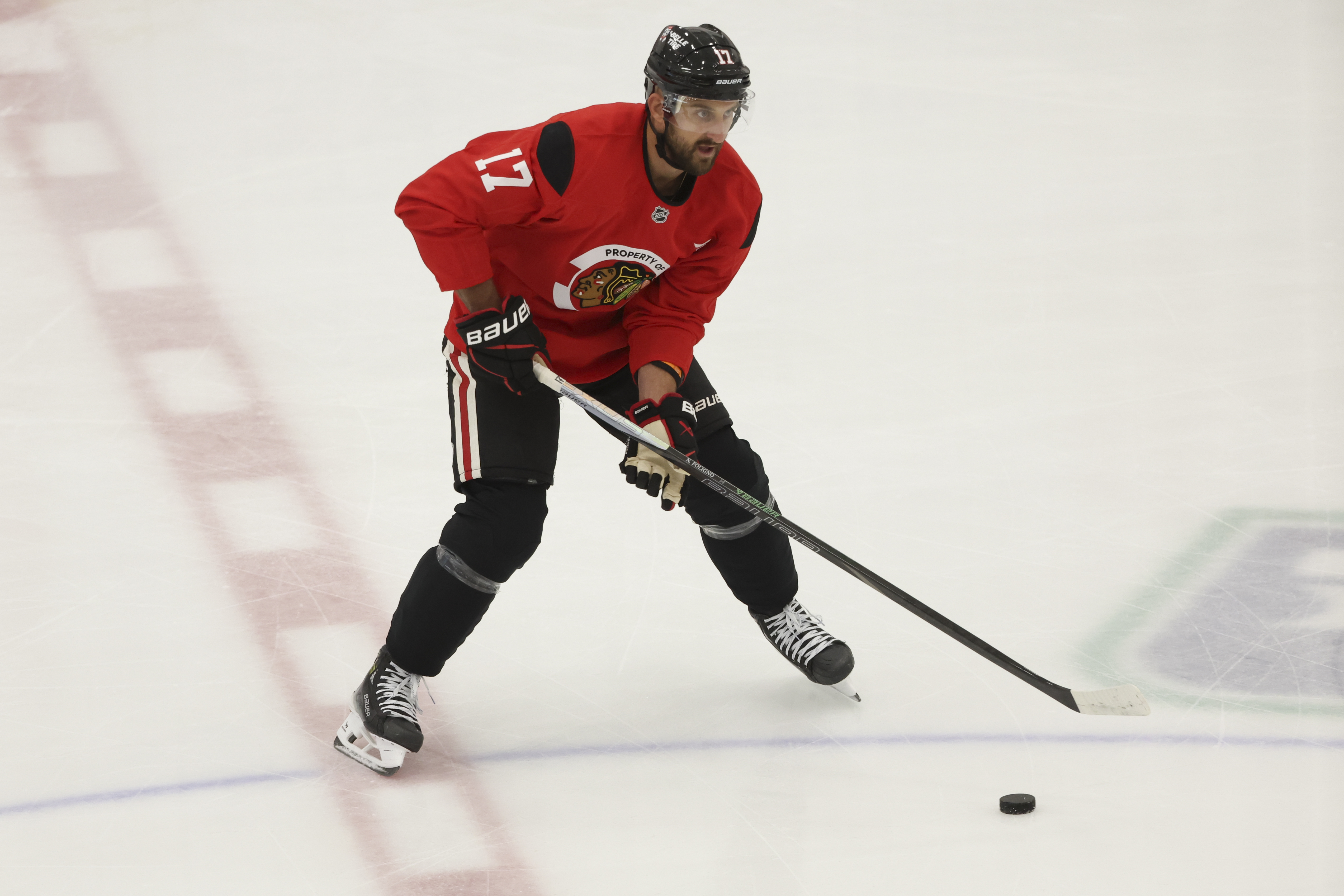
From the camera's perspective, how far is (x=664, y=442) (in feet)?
7.80

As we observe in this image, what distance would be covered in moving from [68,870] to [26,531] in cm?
108

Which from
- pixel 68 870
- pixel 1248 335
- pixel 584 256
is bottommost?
pixel 68 870

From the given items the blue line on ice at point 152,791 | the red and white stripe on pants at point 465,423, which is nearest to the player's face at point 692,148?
the red and white stripe on pants at point 465,423

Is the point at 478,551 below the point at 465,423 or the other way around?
below

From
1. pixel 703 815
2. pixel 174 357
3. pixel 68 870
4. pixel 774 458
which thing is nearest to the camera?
pixel 68 870

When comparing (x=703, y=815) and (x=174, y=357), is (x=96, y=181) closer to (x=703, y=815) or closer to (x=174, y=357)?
(x=174, y=357)

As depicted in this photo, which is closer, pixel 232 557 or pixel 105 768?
pixel 105 768

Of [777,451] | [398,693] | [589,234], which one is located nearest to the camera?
[589,234]

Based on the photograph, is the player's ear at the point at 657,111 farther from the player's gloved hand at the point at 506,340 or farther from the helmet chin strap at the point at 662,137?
the player's gloved hand at the point at 506,340

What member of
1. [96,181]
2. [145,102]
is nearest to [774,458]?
[96,181]

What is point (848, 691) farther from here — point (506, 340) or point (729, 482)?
point (506, 340)

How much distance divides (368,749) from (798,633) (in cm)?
75

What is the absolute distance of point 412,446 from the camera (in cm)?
342

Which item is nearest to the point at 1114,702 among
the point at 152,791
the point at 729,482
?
the point at 729,482
